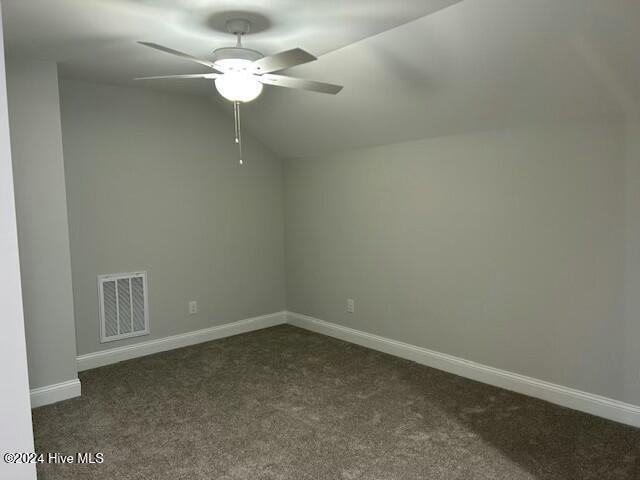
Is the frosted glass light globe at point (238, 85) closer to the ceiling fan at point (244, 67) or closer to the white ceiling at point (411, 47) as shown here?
the ceiling fan at point (244, 67)

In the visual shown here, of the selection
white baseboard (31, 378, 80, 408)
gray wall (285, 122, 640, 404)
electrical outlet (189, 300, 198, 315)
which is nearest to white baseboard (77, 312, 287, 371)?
electrical outlet (189, 300, 198, 315)

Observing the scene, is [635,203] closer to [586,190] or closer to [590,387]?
[586,190]

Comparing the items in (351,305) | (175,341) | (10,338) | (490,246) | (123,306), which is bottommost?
(175,341)

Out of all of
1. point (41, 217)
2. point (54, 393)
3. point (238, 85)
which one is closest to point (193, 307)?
point (54, 393)

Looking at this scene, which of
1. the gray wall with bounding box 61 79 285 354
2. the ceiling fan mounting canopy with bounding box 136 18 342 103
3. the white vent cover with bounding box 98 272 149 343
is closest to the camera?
the ceiling fan mounting canopy with bounding box 136 18 342 103

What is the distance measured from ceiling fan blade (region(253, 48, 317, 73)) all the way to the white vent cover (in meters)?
2.43

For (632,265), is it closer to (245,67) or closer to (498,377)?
(498,377)

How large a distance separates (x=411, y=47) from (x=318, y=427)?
2.26 m

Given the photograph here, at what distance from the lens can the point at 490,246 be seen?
3311 mm

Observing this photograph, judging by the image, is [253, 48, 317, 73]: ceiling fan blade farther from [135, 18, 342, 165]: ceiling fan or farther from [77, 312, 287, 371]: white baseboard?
[77, 312, 287, 371]: white baseboard

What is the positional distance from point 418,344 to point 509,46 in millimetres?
2303

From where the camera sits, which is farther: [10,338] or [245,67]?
[245,67]

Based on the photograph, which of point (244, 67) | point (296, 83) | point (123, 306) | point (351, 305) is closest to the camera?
point (244, 67)

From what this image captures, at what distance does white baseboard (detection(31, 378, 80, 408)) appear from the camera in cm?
314
